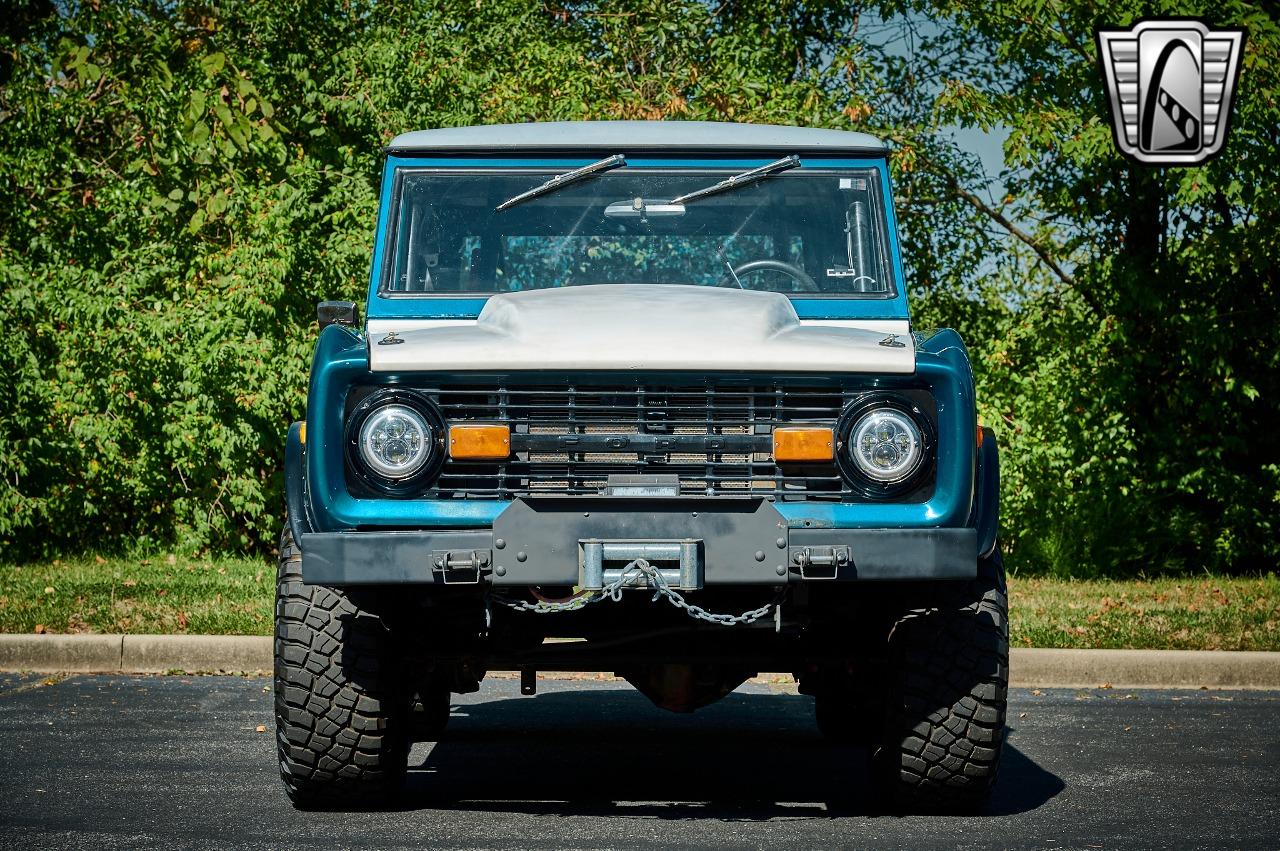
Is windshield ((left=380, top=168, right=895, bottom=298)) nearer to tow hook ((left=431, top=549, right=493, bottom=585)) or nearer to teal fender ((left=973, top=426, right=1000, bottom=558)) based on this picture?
teal fender ((left=973, top=426, right=1000, bottom=558))

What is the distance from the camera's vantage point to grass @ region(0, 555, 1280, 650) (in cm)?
973

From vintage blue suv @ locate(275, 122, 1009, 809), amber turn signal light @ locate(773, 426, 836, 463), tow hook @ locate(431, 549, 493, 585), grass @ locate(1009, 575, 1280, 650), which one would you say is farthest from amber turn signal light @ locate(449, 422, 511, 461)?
grass @ locate(1009, 575, 1280, 650)

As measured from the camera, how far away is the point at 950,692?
5.29 m

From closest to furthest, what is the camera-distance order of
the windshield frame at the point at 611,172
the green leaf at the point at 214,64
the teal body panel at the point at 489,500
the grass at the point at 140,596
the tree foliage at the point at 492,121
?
the teal body panel at the point at 489,500 < the windshield frame at the point at 611,172 < the grass at the point at 140,596 < the green leaf at the point at 214,64 < the tree foliage at the point at 492,121

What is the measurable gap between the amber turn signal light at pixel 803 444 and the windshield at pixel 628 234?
1.08 meters

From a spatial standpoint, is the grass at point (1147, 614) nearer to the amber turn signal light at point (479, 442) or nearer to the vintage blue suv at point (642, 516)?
the vintage blue suv at point (642, 516)

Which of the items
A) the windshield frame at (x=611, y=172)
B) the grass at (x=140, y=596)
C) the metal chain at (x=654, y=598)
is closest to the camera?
the metal chain at (x=654, y=598)

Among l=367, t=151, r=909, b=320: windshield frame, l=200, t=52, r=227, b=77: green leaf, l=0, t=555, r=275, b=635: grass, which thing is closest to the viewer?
l=367, t=151, r=909, b=320: windshield frame

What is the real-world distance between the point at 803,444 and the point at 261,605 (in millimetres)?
6356

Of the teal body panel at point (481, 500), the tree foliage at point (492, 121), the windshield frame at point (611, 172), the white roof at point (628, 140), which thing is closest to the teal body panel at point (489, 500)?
the teal body panel at point (481, 500)

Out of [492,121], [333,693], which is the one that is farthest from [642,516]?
[492,121]

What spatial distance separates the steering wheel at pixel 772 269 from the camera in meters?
6.02

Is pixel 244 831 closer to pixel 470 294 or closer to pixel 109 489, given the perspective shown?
pixel 470 294

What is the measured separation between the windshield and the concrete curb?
380cm
